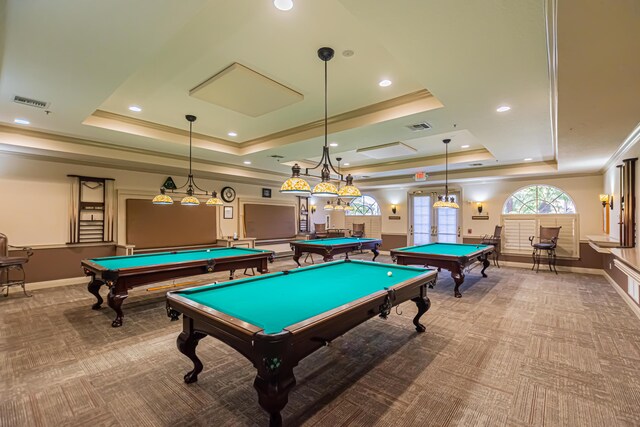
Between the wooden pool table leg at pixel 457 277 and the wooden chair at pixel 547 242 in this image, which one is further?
the wooden chair at pixel 547 242

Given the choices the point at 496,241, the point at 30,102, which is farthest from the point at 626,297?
the point at 30,102

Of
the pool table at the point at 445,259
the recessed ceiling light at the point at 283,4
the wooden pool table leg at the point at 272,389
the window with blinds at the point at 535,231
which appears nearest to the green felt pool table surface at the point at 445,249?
the pool table at the point at 445,259

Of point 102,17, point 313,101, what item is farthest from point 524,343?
point 102,17

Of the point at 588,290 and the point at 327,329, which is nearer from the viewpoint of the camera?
the point at 327,329

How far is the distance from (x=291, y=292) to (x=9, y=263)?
206 inches

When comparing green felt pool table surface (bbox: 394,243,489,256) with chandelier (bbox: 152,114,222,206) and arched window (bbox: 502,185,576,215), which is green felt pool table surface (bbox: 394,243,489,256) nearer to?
arched window (bbox: 502,185,576,215)

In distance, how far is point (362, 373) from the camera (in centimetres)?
259

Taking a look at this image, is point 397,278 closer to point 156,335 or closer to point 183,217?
point 156,335

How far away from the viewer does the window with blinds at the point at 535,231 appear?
7.58 m

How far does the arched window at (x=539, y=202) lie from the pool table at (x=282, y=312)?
6.71m

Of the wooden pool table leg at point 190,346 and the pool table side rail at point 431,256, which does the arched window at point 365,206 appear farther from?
the wooden pool table leg at point 190,346

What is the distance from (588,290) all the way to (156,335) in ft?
24.2

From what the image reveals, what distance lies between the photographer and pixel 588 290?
18.1 ft

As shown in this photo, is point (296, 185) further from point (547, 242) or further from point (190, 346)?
point (547, 242)
